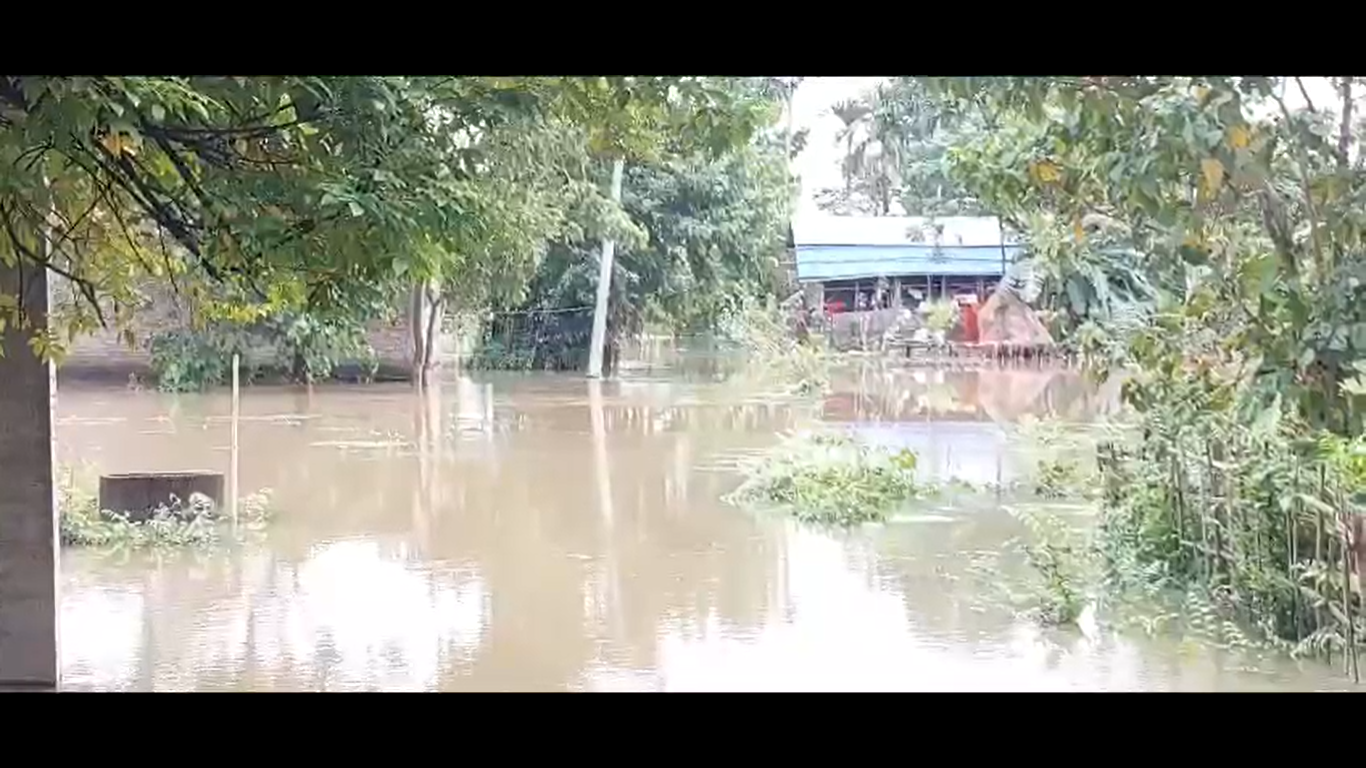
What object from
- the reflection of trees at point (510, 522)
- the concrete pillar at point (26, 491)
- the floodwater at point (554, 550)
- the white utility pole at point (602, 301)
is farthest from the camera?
the white utility pole at point (602, 301)

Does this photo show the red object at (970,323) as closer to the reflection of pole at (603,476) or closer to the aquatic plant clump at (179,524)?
the reflection of pole at (603,476)

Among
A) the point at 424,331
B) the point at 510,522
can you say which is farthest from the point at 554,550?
the point at 424,331

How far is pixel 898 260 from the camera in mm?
2600

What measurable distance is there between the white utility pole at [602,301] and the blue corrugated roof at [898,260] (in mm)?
413

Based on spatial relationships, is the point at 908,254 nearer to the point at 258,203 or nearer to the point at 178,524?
the point at 258,203

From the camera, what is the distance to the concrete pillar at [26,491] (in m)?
2.40

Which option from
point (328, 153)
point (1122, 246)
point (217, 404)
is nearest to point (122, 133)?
point (328, 153)

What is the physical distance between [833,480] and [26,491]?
5.27 feet

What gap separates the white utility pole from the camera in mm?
2760

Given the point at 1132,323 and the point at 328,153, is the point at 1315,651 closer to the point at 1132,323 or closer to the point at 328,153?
the point at 1132,323

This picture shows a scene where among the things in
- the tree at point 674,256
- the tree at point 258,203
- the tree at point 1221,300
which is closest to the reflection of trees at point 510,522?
the tree at point 674,256

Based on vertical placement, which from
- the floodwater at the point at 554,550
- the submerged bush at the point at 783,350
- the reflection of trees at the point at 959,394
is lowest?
the floodwater at the point at 554,550

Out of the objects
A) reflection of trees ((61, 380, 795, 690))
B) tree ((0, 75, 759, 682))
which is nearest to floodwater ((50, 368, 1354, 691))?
reflection of trees ((61, 380, 795, 690))
